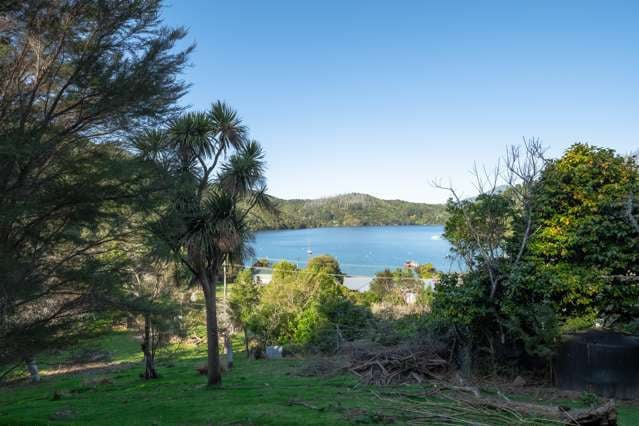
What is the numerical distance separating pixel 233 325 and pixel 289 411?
17.9m

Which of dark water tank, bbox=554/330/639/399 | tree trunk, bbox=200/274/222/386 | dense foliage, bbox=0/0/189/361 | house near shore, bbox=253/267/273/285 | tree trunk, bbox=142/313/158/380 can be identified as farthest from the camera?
house near shore, bbox=253/267/273/285

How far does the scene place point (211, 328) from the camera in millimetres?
12695

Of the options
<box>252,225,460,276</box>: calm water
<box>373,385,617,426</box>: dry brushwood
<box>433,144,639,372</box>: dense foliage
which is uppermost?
<box>433,144,639,372</box>: dense foliage

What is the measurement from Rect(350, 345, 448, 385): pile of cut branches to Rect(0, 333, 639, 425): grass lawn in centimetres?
61

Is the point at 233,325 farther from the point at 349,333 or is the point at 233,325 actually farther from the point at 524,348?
the point at 524,348

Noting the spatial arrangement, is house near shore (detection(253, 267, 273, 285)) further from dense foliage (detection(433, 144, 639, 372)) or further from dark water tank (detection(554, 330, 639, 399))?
dark water tank (detection(554, 330, 639, 399))

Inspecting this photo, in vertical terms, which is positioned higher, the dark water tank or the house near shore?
the dark water tank

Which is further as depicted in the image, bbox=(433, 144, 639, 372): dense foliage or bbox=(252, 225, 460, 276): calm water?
bbox=(252, 225, 460, 276): calm water

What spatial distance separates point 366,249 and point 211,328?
102 meters

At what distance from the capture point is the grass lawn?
810cm

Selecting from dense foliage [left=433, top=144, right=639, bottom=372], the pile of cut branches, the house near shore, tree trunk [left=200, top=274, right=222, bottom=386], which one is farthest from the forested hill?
dense foliage [left=433, top=144, right=639, bottom=372]

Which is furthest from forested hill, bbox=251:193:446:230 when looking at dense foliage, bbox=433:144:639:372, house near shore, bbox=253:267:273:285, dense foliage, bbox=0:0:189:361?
dense foliage, bbox=0:0:189:361

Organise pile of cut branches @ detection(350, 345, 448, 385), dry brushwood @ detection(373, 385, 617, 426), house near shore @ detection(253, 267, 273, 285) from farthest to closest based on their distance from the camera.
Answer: house near shore @ detection(253, 267, 273, 285), pile of cut branches @ detection(350, 345, 448, 385), dry brushwood @ detection(373, 385, 617, 426)

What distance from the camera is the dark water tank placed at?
9.58 meters
